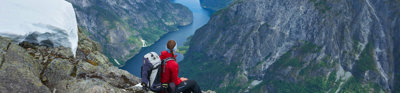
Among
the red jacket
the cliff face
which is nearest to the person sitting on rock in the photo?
the red jacket

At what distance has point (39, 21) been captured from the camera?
914 inches

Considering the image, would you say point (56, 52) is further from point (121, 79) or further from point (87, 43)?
point (87, 43)

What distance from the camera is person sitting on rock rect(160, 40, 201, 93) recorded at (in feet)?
56.5

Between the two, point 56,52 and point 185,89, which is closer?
point 185,89

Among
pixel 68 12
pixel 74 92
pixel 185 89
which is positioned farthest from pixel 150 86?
pixel 68 12

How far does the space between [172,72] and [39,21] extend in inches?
531

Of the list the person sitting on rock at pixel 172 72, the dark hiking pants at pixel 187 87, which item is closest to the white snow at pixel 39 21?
the person sitting on rock at pixel 172 72

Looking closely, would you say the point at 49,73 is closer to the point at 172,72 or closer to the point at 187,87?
the point at 172,72

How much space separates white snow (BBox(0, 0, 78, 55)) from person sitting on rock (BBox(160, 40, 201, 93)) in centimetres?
1204

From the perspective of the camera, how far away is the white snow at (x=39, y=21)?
21578mm

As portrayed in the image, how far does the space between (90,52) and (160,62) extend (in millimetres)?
16066

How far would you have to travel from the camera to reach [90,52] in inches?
1184

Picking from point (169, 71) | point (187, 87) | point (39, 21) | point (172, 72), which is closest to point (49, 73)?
point (39, 21)

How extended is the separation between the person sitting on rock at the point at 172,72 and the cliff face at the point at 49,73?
16.5ft
